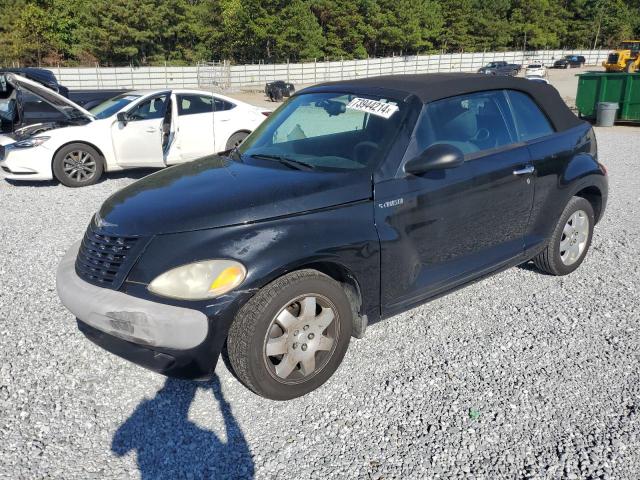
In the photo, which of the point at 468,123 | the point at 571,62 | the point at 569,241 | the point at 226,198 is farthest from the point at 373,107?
the point at 571,62

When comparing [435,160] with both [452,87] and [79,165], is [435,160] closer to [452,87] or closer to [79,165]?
[452,87]

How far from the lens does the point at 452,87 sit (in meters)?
3.76

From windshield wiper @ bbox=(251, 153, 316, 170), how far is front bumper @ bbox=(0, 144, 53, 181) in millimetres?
5924

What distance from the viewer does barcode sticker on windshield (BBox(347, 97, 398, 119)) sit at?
3.51 m

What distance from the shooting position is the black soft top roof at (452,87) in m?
3.65

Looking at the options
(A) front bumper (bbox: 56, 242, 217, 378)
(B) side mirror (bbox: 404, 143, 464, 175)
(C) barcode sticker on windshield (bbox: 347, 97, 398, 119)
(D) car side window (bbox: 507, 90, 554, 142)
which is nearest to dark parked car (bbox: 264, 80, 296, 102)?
(D) car side window (bbox: 507, 90, 554, 142)

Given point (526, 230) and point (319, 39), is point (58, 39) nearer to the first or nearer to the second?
point (319, 39)

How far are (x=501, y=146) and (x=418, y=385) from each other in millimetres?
1832

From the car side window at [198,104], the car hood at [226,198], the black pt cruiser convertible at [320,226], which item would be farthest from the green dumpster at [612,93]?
the car hood at [226,198]

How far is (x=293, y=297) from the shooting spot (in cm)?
288

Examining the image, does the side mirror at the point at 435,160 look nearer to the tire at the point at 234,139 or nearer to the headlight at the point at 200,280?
the headlight at the point at 200,280

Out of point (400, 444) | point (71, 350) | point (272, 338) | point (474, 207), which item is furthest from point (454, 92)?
point (71, 350)

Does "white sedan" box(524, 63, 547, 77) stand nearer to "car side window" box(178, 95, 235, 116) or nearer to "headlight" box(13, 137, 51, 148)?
"car side window" box(178, 95, 235, 116)

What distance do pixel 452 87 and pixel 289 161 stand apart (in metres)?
1.24
